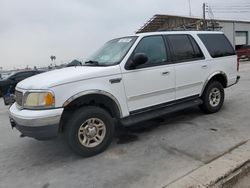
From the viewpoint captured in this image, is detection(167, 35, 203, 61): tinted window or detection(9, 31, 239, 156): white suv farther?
detection(167, 35, 203, 61): tinted window

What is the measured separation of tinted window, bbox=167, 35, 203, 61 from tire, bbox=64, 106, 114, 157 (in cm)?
195

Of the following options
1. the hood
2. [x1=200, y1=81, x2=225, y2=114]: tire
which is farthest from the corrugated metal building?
the hood

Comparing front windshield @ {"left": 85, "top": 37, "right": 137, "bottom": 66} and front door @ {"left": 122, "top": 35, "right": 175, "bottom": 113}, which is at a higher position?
front windshield @ {"left": 85, "top": 37, "right": 137, "bottom": 66}

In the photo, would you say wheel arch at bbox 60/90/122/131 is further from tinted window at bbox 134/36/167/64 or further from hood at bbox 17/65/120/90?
tinted window at bbox 134/36/167/64

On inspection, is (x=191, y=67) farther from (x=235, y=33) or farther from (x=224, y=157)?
(x=235, y=33)

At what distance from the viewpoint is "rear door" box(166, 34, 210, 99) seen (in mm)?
4859

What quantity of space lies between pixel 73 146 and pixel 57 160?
461mm

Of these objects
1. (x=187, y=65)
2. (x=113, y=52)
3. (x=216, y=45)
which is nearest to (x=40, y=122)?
(x=113, y=52)

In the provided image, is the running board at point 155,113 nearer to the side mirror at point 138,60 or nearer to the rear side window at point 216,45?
the side mirror at point 138,60

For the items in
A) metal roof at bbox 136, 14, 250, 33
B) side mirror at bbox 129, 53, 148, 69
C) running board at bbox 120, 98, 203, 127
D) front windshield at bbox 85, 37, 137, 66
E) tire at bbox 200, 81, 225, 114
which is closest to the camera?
side mirror at bbox 129, 53, 148, 69

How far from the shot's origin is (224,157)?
11.2 ft

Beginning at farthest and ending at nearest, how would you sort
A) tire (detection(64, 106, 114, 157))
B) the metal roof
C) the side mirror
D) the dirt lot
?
the metal roof → the side mirror → tire (detection(64, 106, 114, 157)) → the dirt lot

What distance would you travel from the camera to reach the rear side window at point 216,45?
18.0 ft

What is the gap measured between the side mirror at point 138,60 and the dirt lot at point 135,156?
1.40 metres
